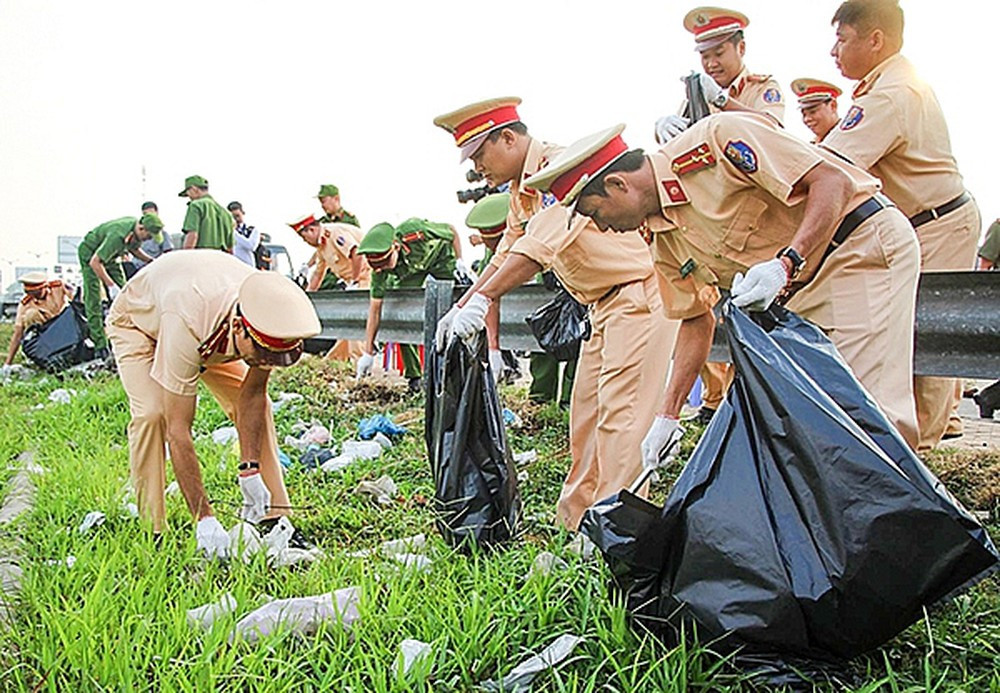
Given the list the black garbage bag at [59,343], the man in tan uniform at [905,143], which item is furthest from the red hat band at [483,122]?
the black garbage bag at [59,343]

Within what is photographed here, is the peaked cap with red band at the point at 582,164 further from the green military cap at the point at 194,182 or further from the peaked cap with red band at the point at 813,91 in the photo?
the green military cap at the point at 194,182

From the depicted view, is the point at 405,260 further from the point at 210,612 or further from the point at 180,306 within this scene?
the point at 210,612

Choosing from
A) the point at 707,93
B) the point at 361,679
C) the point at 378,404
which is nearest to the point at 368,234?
the point at 378,404

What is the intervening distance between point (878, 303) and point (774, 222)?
1.15 ft

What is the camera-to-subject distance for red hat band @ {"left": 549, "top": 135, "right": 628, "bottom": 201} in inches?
97.3

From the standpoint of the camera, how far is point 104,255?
955cm

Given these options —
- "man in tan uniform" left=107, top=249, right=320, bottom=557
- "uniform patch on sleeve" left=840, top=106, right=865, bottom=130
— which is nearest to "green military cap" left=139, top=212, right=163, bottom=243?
"man in tan uniform" left=107, top=249, right=320, bottom=557

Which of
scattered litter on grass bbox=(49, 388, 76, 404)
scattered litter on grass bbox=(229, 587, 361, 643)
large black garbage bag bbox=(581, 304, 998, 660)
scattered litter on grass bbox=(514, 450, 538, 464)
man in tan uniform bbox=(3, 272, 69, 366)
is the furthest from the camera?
man in tan uniform bbox=(3, 272, 69, 366)

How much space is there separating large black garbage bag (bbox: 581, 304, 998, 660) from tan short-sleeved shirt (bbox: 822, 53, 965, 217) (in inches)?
50.9

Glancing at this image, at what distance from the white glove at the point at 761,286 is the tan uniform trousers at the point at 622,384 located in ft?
3.32

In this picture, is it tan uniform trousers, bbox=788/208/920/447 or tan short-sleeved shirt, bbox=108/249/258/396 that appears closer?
tan uniform trousers, bbox=788/208/920/447

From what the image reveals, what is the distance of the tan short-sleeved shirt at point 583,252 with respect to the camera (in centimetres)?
303

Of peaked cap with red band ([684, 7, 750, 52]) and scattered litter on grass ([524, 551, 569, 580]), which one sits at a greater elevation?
peaked cap with red band ([684, 7, 750, 52])

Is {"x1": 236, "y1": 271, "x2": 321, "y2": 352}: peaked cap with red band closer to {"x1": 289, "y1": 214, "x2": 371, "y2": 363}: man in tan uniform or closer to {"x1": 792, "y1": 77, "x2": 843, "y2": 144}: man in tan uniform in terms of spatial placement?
{"x1": 792, "y1": 77, "x2": 843, "y2": 144}: man in tan uniform
